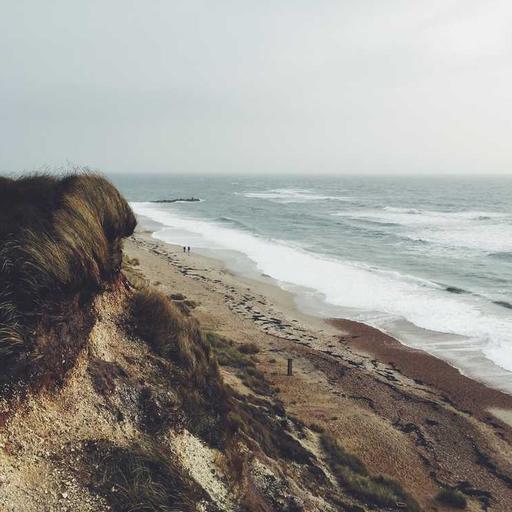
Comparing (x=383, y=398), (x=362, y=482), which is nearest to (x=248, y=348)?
(x=383, y=398)

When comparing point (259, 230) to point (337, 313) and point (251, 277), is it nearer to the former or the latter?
point (251, 277)

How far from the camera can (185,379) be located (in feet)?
28.3

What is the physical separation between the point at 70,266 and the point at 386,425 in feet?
34.6

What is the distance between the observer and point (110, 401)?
7.28 metres

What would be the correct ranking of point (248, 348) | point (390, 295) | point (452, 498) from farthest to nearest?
1. point (390, 295)
2. point (248, 348)
3. point (452, 498)

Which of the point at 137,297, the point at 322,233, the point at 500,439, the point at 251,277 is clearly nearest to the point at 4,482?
the point at 137,297

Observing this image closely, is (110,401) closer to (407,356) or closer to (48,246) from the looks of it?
(48,246)

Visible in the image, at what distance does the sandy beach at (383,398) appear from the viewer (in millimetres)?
11992

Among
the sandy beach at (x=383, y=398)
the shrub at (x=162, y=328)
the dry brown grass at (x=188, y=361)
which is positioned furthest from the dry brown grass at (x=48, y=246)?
the sandy beach at (x=383, y=398)

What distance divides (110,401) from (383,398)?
1089cm

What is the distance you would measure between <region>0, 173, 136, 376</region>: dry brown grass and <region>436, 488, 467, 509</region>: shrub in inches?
357

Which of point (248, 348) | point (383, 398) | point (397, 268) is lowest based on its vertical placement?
point (383, 398)

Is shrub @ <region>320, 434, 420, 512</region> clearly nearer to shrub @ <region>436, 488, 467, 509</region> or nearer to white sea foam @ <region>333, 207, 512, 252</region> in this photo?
shrub @ <region>436, 488, 467, 509</region>

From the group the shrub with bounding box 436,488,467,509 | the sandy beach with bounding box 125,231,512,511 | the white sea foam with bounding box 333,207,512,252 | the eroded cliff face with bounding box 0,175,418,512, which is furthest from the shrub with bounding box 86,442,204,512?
the white sea foam with bounding box 333,207,512,252
